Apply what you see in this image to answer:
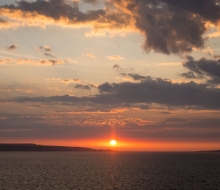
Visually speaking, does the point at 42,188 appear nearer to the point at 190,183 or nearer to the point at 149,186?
the point at 149,186

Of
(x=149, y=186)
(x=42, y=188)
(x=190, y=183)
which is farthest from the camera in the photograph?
(x=190, y=183)

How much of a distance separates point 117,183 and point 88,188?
12.8 metres

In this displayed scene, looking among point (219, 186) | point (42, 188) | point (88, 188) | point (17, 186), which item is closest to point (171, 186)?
point (219, 186)

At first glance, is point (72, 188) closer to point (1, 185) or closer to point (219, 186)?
point (1, 185)

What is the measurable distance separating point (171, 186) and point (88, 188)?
19416 mm

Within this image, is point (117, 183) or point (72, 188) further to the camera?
point (117, 183)

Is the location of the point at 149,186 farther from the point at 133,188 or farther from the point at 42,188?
the point at 42,188

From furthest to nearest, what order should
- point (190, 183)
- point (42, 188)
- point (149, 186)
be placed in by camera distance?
point (190, 183)
point (149, 186)
point (42, 188)

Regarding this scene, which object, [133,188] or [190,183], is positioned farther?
[190,183]

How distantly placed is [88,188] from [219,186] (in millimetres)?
30066

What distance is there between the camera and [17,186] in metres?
77.9

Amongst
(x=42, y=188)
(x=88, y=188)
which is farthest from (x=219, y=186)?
(x=42, y=188)

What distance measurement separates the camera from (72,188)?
75.1m

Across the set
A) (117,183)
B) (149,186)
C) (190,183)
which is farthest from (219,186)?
(117,183)
